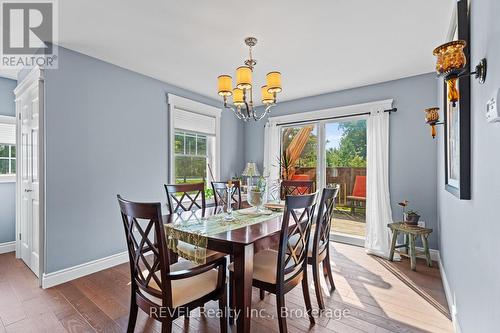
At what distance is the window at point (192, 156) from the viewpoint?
162 inches

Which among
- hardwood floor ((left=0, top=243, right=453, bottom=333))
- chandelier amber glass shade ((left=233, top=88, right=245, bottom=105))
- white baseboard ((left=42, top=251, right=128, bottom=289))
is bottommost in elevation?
hardwood floor ((left=0, top=243, right=453, bottom=333))

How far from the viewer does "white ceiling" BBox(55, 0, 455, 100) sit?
203 centimetres

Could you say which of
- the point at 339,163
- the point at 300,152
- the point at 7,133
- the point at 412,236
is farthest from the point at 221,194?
the point at 7,133

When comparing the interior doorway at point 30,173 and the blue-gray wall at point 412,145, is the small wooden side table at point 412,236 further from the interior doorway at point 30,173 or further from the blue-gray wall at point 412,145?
the interior doorway at point 30,173

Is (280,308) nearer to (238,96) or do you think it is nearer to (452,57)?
(452,57)

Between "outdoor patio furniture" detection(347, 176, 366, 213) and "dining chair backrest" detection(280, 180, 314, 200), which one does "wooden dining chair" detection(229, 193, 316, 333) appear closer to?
"dining chair backrest" detection(280, 180, 314, 200)

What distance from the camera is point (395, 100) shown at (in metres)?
3.60

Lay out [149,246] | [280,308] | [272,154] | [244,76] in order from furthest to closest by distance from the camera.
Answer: [272,154], [244,76], [280,308], [149,246]

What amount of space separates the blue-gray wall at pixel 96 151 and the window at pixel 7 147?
1.70 metres

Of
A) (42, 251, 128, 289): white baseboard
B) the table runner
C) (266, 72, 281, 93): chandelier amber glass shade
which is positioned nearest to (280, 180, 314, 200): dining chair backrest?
the table runner

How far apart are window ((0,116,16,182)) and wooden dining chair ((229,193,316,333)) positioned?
3.85 m

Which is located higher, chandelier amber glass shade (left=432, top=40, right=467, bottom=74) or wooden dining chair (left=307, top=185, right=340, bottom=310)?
chandelier amber glass shade (left=432, top=40, right=467, bottom=74)

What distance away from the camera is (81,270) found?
281 centimetres

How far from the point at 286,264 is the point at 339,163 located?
2792mm
